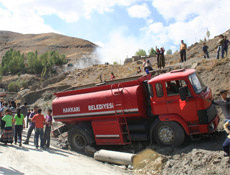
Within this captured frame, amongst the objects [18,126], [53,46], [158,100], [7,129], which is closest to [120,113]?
[158,100]

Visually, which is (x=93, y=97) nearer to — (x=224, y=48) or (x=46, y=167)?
(x=46, y=167)

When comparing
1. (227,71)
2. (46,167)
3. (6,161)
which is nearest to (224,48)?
(227,71)

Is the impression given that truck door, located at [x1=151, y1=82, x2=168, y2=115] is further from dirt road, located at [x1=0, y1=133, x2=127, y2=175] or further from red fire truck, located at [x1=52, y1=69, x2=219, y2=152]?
dirt road, located at [x1=0, y1=133, x2=127, y2=175]

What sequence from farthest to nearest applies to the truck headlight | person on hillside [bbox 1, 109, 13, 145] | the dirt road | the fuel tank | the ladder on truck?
1. person on hillside [bbox 1, 109, 13, 145]
2. the ladder on truck
3. the fuel tank
4. the truck headlight
5. the dirt road

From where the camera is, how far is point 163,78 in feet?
26.4

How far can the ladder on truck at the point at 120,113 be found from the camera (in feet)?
28.0

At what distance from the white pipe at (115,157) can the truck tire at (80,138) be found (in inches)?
36.8

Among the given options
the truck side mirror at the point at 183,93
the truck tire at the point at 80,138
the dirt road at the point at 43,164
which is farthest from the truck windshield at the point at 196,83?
the truck tire at the point at 80,138

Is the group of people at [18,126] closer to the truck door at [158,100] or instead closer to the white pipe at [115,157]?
the white pipe at [115,157]

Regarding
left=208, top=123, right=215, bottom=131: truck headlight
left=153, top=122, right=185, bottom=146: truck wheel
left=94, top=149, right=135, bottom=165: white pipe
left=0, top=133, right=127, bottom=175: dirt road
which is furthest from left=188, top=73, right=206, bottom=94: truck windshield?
left=0, top=133, right=127, bottom=175: dirt road

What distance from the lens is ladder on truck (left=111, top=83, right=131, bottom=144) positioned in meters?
8.52

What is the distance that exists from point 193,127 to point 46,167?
5079 mm

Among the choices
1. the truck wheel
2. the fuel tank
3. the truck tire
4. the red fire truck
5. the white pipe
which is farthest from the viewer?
the truck tire

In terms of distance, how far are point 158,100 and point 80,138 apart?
4185mm
